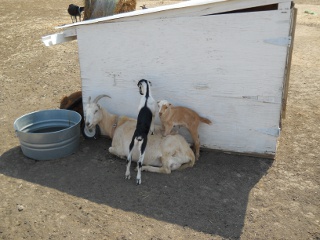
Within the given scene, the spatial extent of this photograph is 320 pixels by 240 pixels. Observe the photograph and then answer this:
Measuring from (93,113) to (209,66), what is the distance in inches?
69.0

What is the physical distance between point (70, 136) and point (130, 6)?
3.19 m

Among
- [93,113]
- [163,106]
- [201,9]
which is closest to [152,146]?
[163,106]

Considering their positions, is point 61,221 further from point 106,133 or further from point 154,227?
point 106,133

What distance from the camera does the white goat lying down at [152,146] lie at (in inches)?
199

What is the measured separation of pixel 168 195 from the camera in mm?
4629

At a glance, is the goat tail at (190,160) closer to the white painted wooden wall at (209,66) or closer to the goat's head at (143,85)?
the white painted wooden wall at (209,66)

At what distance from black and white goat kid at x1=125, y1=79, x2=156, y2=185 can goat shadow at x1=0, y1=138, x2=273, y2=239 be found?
28cm

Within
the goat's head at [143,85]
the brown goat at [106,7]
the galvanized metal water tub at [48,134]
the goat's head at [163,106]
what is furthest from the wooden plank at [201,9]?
the brown goat at [106,7]

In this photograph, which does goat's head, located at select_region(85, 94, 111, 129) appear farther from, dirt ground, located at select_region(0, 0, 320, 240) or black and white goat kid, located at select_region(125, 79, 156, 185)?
black and white goat kid, located at select_region(125, 79, 156, 185)

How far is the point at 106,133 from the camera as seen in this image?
19.2 feet

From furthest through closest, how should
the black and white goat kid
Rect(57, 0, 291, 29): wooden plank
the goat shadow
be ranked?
the black and white goat kid → Rect(57, 0, 291, 29): wooden plank → the goat shadow

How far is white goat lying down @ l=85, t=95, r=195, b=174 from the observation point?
5.05 meters

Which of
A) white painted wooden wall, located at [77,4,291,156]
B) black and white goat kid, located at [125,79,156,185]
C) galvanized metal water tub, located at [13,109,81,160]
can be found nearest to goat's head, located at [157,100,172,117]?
black and white goat kid, located at [125,79,156,185]

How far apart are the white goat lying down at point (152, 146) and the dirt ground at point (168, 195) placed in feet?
0.42
